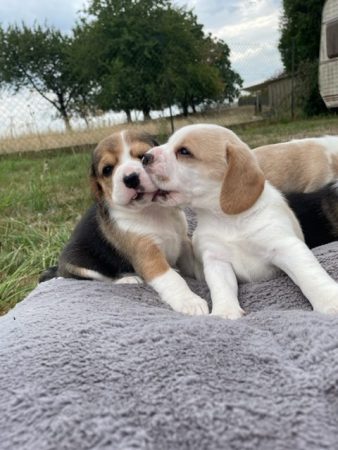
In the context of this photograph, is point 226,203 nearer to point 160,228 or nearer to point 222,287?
point 222,287

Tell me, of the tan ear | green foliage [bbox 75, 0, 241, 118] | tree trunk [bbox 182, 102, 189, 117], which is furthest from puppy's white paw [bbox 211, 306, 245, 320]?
tree trunk [bbox 182, 102, 189, 117]

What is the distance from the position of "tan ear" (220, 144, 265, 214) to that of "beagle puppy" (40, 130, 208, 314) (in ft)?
1.34

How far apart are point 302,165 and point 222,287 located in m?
2.05

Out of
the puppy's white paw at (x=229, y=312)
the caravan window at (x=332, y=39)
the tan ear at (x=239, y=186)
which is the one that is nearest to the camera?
the puppy's white paw at (x=229, y=312)

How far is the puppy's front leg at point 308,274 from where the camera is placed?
2.29 m

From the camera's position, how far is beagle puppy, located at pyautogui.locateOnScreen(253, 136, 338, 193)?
422cm

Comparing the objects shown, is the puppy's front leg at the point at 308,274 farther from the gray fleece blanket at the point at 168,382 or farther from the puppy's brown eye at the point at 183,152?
the puppy's brown eye at the point at 183,152

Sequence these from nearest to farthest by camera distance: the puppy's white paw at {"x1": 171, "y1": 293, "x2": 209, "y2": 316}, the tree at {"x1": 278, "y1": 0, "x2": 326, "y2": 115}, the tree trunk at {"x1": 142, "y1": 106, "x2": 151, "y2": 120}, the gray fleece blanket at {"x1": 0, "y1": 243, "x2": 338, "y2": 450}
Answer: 1. the gray fleece blanket at {"x1": 0, "y1": 243, "x2": 338, "y2": 450}
2. the puppy's white paw at {"x1": 171, "y1": 293, "x2": 209, "y2": 316}
3. the tree trunk at {"x1": 142, "y1": 106, "x2": 151, "y2": 120}
4. the tree at {"x1": 278, "y1": 0, "x2": 326, "y2": 115}

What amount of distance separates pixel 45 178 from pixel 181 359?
5679 mm

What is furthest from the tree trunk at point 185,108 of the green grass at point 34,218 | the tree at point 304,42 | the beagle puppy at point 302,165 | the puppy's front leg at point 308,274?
the puppy's front leg at point 308,274

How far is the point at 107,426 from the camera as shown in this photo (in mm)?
1396

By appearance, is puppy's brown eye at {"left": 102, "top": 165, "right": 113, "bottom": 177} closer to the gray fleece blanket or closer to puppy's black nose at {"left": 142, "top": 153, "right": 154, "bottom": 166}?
puppy's black nose at {"left": 142, "top": 153, "right": 154, "bottom": 166}

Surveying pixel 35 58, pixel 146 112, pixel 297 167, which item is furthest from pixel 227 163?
pixel 35 58

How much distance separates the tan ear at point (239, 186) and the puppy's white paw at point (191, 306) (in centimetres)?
49
